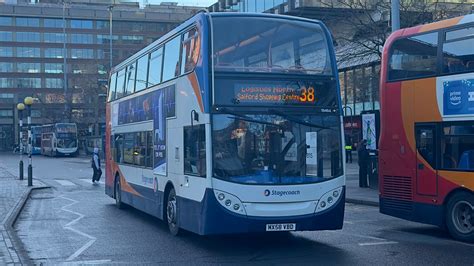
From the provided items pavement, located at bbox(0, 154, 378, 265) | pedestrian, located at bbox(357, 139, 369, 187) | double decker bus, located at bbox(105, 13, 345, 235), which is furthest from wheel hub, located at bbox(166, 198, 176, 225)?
pedestrian, located at bbox(357, 139, 369, 187)

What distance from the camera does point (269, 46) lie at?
10680 mm

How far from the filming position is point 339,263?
30.3ft

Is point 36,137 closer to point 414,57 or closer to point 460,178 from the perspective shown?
point 414,57

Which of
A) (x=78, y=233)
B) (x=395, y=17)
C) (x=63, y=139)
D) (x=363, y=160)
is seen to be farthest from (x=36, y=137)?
(x=78, y=233)

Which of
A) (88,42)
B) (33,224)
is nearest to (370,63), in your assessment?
(33,224)

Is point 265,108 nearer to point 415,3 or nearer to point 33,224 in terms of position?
point 33,224

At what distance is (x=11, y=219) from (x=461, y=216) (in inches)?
404

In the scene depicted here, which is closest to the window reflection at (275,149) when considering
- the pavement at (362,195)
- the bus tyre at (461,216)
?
the bus tyre at (461,216)

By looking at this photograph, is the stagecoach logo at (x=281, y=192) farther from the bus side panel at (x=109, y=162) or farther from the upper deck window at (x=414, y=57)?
the bus side panel at (x=109, y=162)

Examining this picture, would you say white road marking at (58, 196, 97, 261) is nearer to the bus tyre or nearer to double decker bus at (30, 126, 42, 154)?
the bus tyre

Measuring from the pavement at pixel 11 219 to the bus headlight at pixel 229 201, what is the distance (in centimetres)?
316

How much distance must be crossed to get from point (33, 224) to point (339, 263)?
28.0 ft

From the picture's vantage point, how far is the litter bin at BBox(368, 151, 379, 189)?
837 inches

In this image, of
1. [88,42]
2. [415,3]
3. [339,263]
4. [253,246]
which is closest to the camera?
[339,263]
